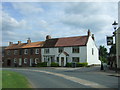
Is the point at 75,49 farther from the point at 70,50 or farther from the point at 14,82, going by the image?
the point at 14,82

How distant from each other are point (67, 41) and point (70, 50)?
3591 mm

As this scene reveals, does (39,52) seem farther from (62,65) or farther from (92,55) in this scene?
(92,55)

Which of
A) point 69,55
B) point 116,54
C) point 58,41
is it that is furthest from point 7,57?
point 116,54

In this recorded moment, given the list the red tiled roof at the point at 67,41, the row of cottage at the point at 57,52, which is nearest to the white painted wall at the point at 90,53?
the row of cottage at the point at 57,52

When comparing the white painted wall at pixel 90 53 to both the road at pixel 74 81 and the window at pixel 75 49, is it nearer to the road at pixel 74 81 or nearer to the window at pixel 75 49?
the window at pixel 75 49

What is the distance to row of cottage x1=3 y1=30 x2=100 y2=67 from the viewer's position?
4484cm

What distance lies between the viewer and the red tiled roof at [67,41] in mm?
45469

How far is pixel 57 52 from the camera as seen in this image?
4766cm

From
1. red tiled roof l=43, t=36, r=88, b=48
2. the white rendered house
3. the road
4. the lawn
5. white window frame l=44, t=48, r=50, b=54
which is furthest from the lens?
white window frame l=44, t=48, r=50, b=54

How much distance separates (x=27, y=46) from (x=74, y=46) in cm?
1647

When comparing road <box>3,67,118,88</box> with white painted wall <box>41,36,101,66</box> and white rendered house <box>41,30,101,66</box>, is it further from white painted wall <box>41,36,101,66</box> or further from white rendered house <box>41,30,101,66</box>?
white rendered house <box>41,30,101,66</box>

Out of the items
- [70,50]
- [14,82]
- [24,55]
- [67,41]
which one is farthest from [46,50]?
[14,82]

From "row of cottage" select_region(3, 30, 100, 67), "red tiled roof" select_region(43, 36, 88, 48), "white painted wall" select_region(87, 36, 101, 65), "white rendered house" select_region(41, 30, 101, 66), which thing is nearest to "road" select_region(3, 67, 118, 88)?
"white rendered house" select_region(41, 30, 101, 66)

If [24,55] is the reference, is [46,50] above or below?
above
